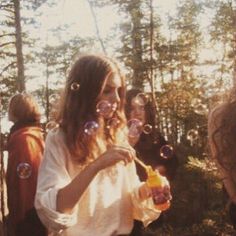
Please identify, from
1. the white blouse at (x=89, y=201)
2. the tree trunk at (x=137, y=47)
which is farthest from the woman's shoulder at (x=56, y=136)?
the tree trunk at (x=137, y=47)

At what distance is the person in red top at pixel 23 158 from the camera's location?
3.88 meters

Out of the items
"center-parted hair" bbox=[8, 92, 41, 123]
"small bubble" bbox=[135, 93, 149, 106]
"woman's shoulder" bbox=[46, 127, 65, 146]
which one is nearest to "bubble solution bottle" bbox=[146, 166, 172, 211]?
"woman's shoulder" bbox=[46, 127, 65, 146]

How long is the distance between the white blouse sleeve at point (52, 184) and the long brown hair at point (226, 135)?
0.78 metres

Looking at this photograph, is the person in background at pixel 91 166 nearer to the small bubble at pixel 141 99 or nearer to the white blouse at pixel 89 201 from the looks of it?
the white blouse at pixel 89 201

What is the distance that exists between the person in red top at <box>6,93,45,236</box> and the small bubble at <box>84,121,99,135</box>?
1.45 metres

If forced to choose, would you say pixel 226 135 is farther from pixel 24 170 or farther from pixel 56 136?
pixel 24 170

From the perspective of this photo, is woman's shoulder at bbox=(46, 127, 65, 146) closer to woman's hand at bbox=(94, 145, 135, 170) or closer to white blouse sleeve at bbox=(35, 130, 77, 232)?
white blouse sleeve at bbox=(35, 130, 77, 232)

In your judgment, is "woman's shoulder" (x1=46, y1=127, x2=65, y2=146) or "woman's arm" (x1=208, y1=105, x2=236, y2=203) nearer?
"woman's arm" (x1=208, y1=105, x2=236, y2=203)

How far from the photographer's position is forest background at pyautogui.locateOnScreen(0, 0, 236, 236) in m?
10.5

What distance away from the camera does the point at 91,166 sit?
7.19ft

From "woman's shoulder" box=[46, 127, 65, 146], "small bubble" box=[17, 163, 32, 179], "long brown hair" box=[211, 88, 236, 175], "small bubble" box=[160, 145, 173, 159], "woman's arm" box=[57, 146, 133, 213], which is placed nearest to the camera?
"long brown hair" box=[211, 88, 236, 175]

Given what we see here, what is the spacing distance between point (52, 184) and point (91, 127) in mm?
369

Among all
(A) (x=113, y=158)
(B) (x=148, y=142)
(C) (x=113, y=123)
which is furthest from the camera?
(B) (x=148, y=142)

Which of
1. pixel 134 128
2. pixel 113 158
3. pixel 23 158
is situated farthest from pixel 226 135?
pixel 23 158
